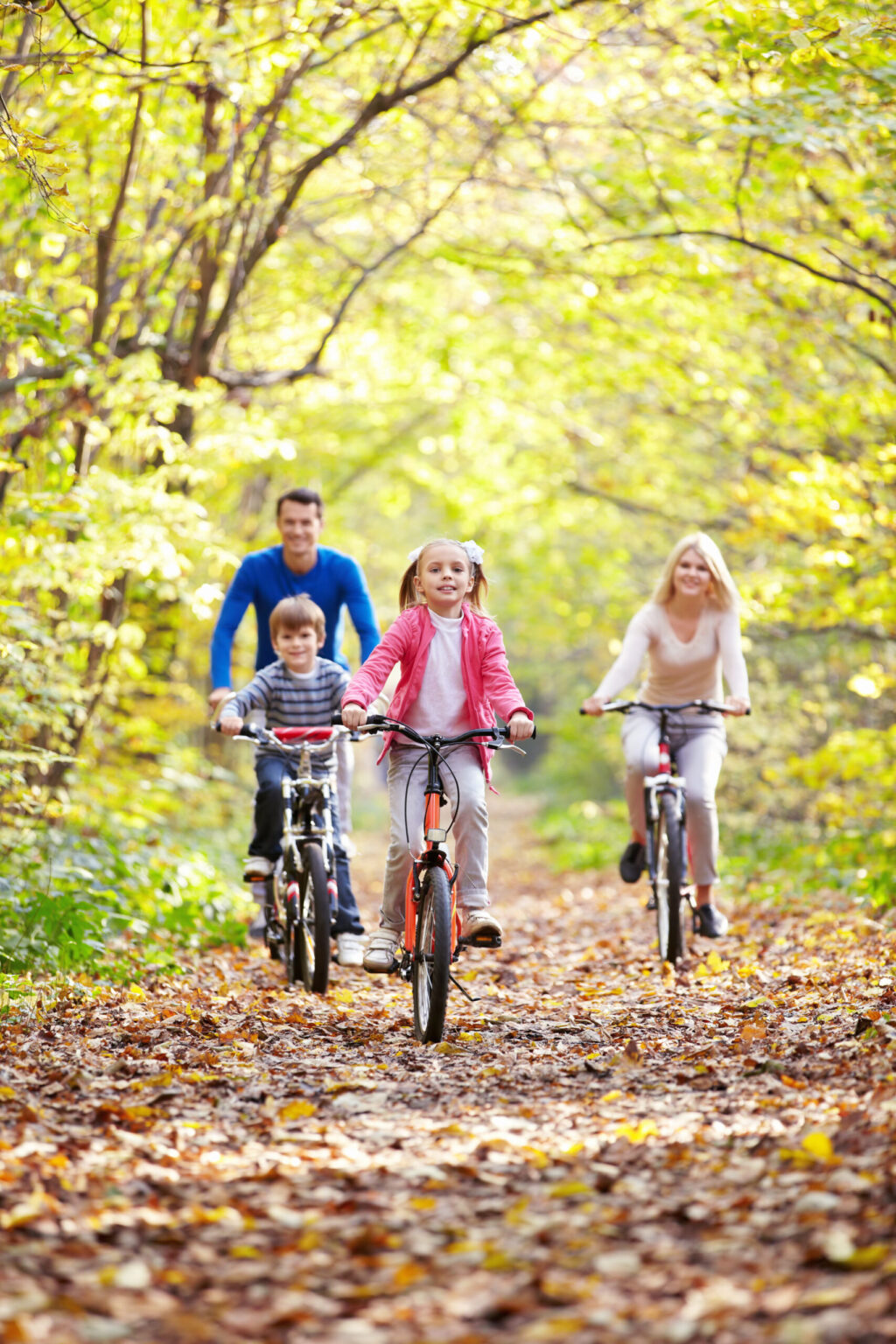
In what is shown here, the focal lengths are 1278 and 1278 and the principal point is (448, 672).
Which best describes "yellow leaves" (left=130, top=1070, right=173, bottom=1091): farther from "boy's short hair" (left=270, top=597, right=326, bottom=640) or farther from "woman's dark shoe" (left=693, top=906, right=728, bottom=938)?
"woman's dark shoe" (left=693, top=906, right=728, bottom=938)

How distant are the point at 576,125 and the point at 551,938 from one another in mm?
6530

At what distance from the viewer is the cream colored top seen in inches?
284

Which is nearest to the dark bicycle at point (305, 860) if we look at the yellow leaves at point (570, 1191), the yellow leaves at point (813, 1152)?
the yellow leaves at point (570, 1191)

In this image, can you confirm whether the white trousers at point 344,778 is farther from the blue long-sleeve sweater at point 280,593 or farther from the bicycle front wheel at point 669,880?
the bicycle front wheel at point 669,880

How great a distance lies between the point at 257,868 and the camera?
662 cm

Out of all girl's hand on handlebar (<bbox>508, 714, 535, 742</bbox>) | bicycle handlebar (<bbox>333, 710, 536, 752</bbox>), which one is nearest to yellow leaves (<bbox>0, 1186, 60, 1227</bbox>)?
bicycle handlebar (<bbox>333, 710, 536, 752</bbox>)

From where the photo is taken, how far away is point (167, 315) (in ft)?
36.4

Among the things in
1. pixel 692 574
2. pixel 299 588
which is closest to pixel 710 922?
pixel 692 574

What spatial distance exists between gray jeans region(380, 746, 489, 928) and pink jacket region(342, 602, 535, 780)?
0.10 meters

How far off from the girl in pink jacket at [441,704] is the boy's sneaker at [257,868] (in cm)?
133

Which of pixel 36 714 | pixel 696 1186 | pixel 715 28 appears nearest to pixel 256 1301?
pixel 696 1186

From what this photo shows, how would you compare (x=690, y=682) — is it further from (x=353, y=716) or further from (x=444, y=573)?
(x=353, y=716)

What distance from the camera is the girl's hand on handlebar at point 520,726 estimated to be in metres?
4.93

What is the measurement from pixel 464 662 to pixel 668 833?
2.03 metres
